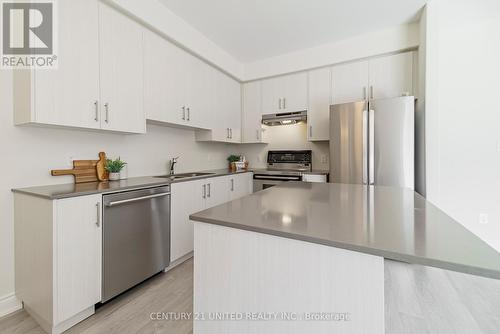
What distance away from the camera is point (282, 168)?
12.4 ft

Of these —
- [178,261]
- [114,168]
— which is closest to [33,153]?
[114,168]

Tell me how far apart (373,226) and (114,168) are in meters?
2.12

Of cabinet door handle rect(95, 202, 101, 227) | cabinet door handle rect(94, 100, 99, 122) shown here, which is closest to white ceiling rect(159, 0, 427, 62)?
cabinet door handle rect(94, 100, 99, 122)

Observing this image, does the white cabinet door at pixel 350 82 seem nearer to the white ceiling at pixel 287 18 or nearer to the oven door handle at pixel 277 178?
the white ceiling at pixel 287 18

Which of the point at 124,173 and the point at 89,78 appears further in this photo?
the point at 124,173

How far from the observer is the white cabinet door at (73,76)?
60.6 inches

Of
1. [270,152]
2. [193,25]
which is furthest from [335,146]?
[193,25]

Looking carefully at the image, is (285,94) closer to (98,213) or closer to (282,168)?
(282,168)

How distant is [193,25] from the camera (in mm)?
2664

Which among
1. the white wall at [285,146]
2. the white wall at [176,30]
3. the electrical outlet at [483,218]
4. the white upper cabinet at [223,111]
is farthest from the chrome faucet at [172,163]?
the electrical outlet at [483,218]

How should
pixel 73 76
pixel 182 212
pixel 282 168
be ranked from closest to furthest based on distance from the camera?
pixel 73 76 → pixel 182 212 → pixel 282 168

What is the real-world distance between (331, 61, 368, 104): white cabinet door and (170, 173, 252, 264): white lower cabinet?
1960 millimetres

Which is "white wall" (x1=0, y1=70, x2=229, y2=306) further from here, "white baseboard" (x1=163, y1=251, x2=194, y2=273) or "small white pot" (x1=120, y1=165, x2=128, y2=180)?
"white baseboard" (x1=163, y1=251, x2=194, y2=273)

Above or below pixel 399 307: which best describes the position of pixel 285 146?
above
